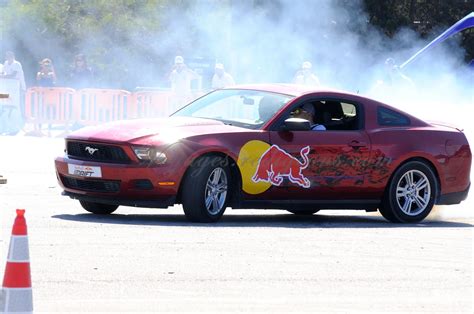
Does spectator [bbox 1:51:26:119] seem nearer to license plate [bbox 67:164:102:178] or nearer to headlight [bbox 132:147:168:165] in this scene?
license plate [bbox 67:164:102:178]

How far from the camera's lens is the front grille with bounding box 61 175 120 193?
12.0 m

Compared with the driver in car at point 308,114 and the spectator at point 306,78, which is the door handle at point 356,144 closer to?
the driver in car at point 308,114

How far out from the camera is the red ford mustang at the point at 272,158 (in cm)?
1198

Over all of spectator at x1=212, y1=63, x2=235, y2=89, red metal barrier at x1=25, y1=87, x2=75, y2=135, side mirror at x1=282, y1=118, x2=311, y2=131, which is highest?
side mirror at x1=282, y1=118, x2=311, y2=131

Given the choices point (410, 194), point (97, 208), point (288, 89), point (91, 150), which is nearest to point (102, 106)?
point (288, 89)

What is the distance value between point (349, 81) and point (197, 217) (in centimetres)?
2037

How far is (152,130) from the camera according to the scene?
12.2 m

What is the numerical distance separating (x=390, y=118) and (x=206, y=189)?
2469mm

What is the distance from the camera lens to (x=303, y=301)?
A: 838 cm

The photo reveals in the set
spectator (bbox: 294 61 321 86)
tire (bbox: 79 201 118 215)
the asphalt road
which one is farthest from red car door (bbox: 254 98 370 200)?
spectator (bbox: 294 61 321 86)

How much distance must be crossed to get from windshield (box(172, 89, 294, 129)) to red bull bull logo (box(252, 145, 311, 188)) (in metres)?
0.32

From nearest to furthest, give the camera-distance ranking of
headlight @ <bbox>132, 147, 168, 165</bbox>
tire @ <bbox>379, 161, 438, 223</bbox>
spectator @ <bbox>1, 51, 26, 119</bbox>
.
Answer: headlight @ <bbox>132, 147, 168, 165</bbox>, tire @ <bbox>379, 161, 438, 223</bbox>, spectator @ <bbox>1, 51, 26, 119</bbox>

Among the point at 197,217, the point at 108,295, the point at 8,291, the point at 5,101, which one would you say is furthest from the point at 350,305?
the point at 5,101

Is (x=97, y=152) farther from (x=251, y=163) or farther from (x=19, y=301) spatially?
(x=19, y=301)
